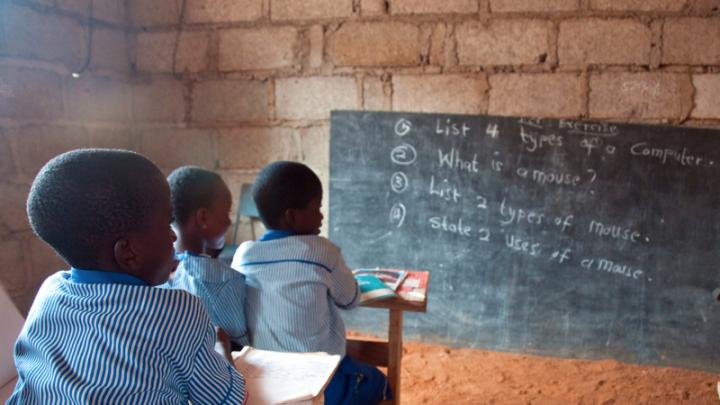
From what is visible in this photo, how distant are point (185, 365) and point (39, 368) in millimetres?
238

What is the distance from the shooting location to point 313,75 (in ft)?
11.0

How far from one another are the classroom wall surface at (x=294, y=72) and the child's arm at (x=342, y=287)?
188cm

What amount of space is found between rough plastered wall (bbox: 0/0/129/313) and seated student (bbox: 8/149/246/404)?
2.23m

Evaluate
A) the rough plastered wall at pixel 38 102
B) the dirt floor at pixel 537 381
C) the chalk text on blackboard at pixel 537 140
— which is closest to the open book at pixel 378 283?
the dirt floor at pixel 537 381

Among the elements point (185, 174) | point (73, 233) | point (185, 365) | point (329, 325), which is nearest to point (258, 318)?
point (329, 325)

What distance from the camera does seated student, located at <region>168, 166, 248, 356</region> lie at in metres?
1.46

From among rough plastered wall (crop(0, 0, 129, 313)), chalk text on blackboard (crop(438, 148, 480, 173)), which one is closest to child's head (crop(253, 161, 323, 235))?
chalk text on blackboard (crop(438, 148, 480, 173))

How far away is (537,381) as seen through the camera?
9.82 feet

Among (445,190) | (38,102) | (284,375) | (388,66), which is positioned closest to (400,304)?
(284,375)

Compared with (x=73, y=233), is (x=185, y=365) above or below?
below

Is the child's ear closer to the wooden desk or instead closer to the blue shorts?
the blue shorts

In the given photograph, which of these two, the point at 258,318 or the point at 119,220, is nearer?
the point at 119,220

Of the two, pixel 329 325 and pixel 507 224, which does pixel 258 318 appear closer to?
pixel 329 325

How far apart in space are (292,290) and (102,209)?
793 millimetres
